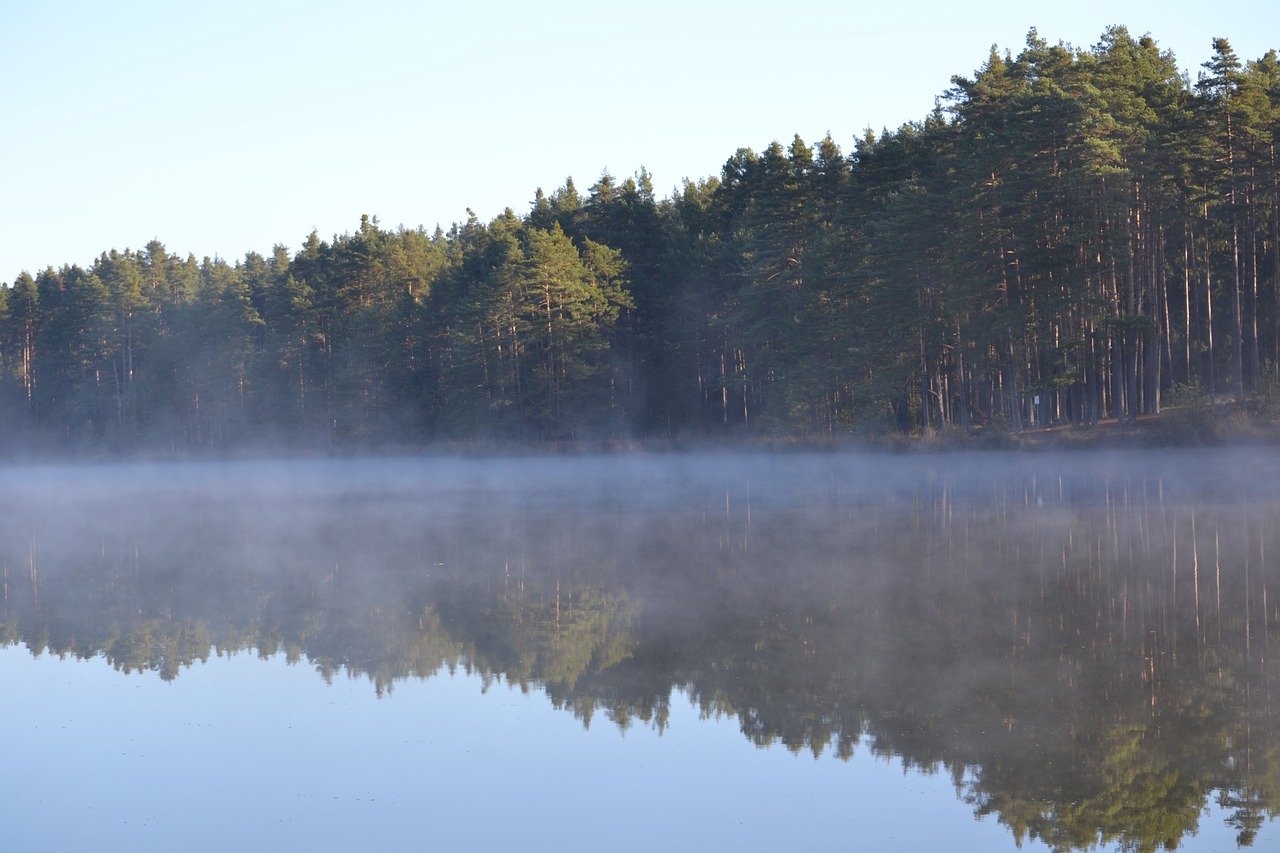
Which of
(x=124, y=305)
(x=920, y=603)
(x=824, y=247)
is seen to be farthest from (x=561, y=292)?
(x=920, y=603)

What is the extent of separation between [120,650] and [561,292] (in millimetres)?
55956

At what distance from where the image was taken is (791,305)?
54.9 m

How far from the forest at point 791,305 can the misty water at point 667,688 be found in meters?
22.6

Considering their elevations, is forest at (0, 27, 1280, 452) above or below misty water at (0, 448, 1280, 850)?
above

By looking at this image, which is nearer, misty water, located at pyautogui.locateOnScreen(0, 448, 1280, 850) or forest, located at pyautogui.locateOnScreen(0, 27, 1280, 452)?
misty water, located at pyautogui.locateOnScreen(0, 448, 1280, 850)

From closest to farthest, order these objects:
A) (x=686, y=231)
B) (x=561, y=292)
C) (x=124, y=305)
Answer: (x=561, y=292) → (x=686, y=231) → (x=124, y=305)

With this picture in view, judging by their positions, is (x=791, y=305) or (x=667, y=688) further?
(x=791, y=305)

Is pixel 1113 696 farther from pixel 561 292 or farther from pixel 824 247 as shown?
pixel 561 292

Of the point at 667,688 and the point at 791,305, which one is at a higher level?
the point at 791,305

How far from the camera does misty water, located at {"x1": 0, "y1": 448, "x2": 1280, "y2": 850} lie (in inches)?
265

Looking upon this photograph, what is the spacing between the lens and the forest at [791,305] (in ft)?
137

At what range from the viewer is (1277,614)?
1117 centimetres

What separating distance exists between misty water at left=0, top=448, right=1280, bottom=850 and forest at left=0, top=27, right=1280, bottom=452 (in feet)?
74.1

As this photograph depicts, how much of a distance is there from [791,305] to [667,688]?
4645 centimetres
